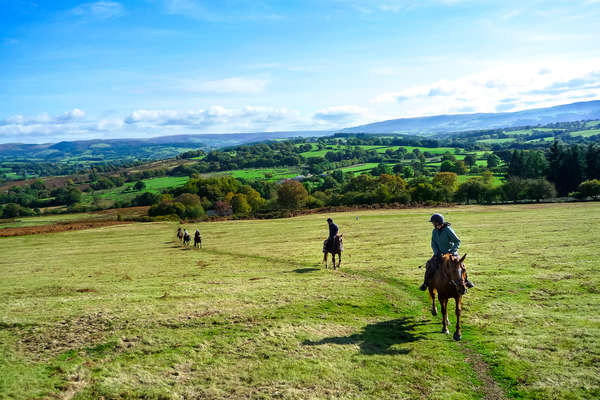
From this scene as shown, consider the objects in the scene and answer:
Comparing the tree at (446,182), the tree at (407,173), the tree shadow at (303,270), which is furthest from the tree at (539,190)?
the tree shadow at (303,270)

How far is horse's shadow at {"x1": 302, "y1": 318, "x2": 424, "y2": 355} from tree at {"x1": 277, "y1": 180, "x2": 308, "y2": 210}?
288 feet

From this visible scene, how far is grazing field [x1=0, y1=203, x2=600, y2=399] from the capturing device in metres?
10.3

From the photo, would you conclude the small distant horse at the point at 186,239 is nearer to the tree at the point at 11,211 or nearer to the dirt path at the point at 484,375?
the dirt path at the point at 484,375

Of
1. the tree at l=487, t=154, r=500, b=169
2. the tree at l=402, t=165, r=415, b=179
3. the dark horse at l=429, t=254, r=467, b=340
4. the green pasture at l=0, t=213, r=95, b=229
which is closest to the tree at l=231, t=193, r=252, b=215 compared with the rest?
the green pasture at l=0, t=213, r=95, b=229

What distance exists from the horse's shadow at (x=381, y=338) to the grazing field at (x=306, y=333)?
0.26 feet

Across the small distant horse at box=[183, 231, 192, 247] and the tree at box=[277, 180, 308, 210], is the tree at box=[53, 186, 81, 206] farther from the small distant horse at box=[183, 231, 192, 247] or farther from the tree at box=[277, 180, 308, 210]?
the small distant horse at box=[183, 231, 192, 247]

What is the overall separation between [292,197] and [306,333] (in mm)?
89715

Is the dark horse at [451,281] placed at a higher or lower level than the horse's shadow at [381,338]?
higher

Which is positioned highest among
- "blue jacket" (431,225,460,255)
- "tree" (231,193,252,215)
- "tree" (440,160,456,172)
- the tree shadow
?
"blue jacket" (431,225,460,255)

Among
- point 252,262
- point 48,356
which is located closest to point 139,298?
point 48,356

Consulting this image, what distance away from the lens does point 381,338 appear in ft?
44.2

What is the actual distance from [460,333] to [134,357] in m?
12.2

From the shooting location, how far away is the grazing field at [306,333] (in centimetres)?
1028

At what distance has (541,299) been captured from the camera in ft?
55.4
